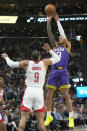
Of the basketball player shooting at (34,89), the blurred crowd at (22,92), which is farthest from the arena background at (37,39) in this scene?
the basketball player shooting at (34,89)

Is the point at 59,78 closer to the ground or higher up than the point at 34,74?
closer to the ground

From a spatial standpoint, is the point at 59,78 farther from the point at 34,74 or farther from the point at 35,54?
the point at 35,54

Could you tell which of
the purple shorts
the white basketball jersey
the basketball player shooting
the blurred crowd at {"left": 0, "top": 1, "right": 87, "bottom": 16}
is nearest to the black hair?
the basketball player shooting

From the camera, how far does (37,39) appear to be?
25.8m

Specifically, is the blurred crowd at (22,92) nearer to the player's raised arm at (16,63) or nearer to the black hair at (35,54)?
the player's raised arm at (16,63)

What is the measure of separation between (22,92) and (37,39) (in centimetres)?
941

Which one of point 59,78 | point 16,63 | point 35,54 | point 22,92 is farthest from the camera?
point 22,92

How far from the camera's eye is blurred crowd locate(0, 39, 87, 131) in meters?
13.3

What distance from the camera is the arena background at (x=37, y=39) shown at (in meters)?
17.9

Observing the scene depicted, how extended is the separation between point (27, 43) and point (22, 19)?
15.5 feet

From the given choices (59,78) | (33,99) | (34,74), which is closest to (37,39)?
(59,78)

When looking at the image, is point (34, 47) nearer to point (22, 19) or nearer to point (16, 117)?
point (22, 19)

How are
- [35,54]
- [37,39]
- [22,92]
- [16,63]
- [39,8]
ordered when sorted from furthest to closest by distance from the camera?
[39,8], [37,39], [22,92], [35,54], [16,63]

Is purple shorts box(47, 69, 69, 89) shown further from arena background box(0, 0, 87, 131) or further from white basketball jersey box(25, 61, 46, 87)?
arena background box(0, 0, 87, 131)
